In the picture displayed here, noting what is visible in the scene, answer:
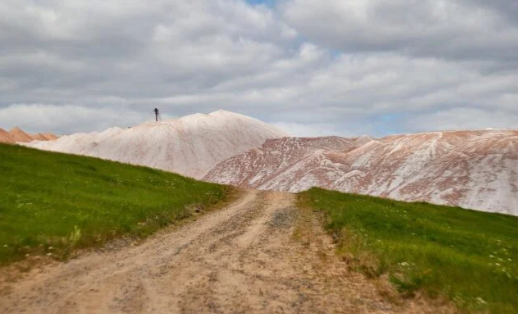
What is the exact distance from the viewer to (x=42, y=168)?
42.8 m

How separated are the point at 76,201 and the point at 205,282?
17312 millimetres

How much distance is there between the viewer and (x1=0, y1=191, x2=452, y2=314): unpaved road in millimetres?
14797

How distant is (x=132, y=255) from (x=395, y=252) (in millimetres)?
11839

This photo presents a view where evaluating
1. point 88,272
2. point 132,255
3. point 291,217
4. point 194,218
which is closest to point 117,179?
point 194,218

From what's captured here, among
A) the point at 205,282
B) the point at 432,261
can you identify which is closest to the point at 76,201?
the point at 205,282

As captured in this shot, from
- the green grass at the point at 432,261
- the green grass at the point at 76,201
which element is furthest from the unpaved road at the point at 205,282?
the green grass at the point at 76,201

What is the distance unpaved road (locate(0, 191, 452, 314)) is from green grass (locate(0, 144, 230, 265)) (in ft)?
7.37

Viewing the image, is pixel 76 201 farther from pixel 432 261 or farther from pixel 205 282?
pixel 432 261

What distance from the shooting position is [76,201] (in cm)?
3114

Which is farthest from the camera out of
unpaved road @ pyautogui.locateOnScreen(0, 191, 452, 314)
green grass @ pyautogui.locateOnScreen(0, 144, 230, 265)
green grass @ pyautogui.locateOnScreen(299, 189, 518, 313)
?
green grass @ pyautogui.locateOnScreen(0, 144, 230, 265)

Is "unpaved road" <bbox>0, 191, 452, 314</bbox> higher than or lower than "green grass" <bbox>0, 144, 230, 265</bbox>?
lower

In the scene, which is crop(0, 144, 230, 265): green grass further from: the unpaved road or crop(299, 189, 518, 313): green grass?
crop(299, 189, 518, 313): green grass

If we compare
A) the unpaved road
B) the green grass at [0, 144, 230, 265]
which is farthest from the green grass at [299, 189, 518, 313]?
the green grass at [0, 144, 230, 265]

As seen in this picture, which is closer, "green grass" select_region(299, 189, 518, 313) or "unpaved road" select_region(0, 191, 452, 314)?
"unpaved road" select_region(0, 191, 452, 314)
